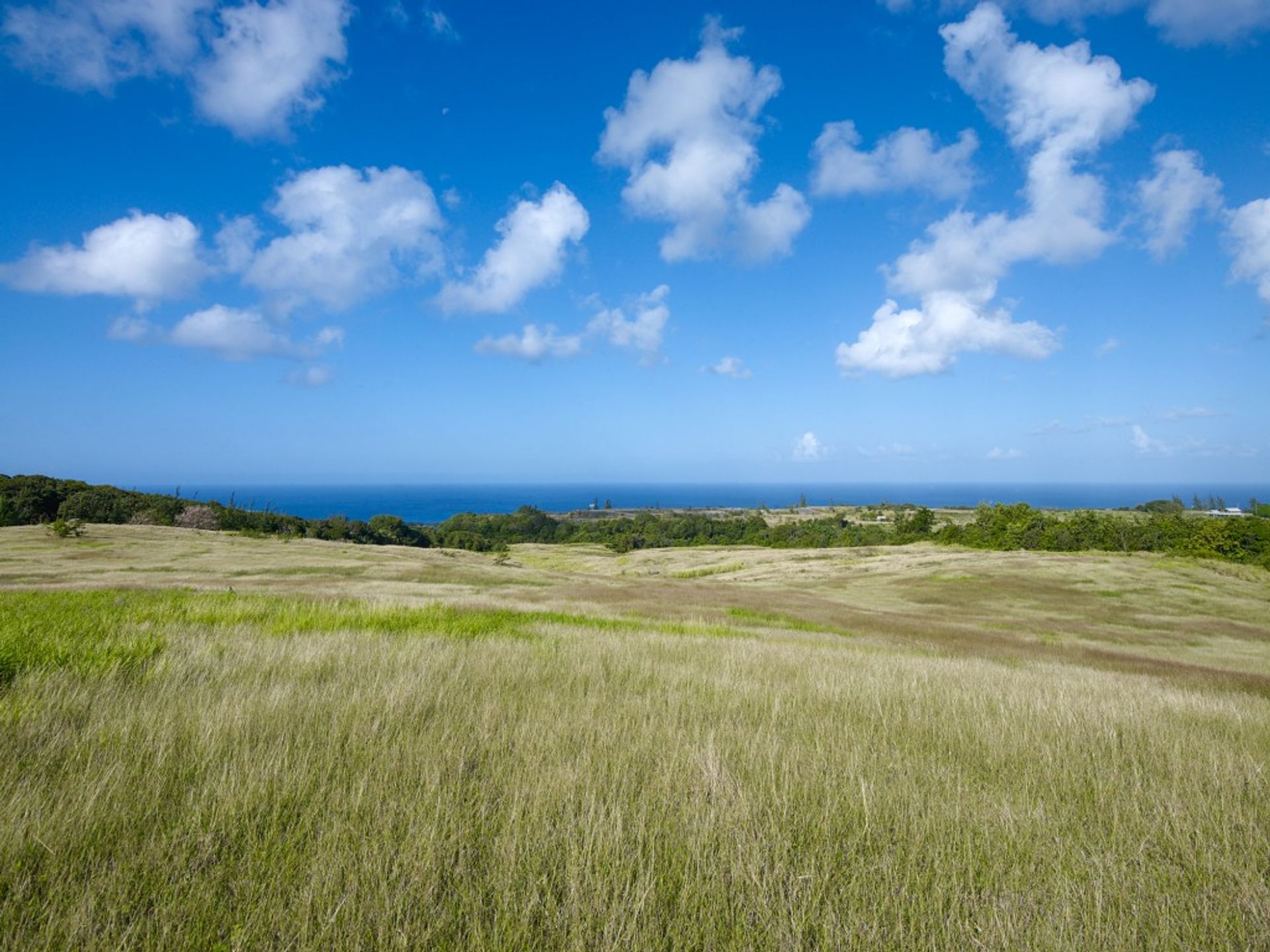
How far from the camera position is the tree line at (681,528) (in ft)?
223

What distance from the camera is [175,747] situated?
4422 millimetres

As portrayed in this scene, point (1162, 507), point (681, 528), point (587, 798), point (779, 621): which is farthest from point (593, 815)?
point (1162, 507)

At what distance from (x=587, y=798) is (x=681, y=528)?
5760 inches

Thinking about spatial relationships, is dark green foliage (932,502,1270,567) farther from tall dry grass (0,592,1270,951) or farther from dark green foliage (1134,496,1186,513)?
tall dry grass (0,592,1270,951)

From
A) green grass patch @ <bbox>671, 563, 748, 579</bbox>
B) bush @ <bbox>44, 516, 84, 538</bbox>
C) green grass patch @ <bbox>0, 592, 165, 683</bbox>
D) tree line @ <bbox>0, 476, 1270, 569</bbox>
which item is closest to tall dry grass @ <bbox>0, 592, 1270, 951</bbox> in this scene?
green grass patch @ <bbox>0, 592, 165, 683</bbox>

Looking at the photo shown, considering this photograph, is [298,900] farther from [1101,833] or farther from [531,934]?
[1101,833]

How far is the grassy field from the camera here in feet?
9.26

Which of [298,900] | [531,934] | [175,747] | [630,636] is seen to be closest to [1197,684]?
[630,636]

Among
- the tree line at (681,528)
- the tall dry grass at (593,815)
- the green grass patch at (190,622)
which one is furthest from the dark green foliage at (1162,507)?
the tall dry grass at (593,815)

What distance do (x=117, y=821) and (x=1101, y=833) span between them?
6.60 meters

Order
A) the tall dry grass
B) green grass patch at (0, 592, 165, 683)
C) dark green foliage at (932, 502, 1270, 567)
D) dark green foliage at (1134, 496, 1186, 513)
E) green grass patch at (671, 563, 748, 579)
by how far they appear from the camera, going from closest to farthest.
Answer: the tall dry grass
green grass patch at (0, 592, 165, 683)
green grass patch at (671, 563, 748, 579)
dark green foliage at (932, 502, 1270, 567)
dark green foliage at (1134, 496, 1186, 513)

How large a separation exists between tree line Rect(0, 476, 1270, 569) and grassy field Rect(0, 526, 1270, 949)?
57599mm

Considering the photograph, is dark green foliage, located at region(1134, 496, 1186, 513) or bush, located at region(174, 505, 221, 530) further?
dark green foliage, located at region(1134, 496, 1186, 513)

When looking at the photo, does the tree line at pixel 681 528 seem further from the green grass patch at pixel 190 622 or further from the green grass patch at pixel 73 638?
the green grass patch at pixel 73 638
